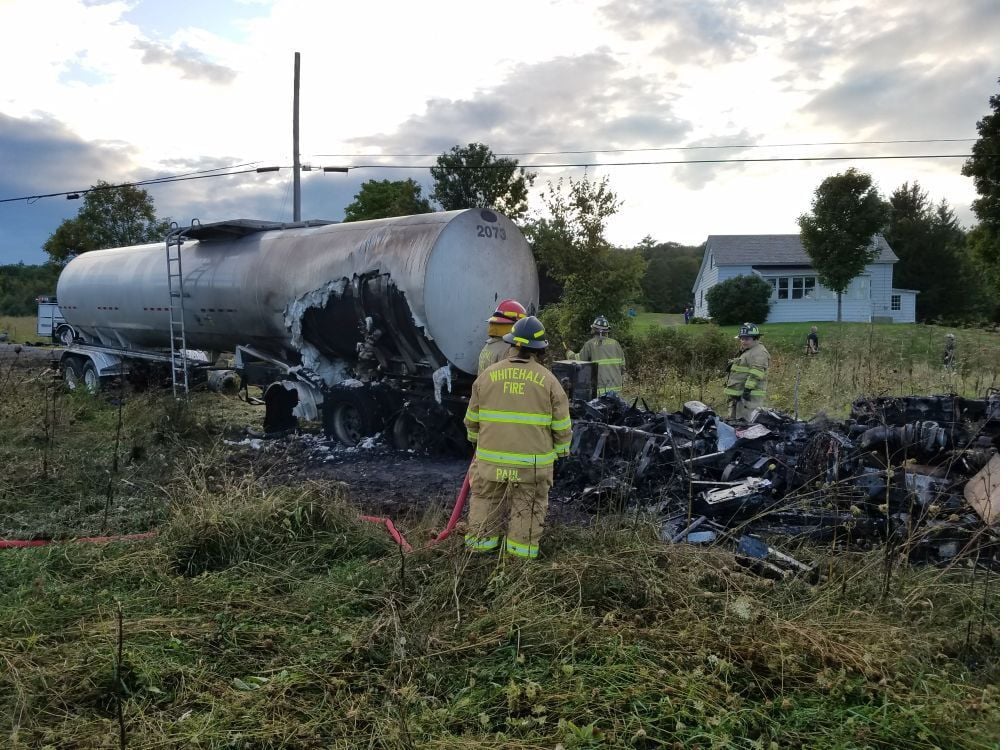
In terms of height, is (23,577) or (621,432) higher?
(621,432)

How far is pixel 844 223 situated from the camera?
104 feet

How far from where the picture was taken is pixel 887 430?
21.1ft

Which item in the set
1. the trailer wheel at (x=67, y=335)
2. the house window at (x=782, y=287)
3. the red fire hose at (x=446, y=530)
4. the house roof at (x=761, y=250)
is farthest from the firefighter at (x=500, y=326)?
the house window at (x=782, y=287)

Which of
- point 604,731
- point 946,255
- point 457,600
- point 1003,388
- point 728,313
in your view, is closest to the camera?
point 1003,388

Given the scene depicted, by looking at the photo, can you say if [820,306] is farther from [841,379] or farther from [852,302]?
[841,379]

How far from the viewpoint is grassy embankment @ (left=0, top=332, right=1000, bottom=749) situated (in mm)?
3047

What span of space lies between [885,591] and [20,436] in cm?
920

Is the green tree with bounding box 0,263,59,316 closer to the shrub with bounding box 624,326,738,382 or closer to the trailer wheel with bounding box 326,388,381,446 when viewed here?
the shrub with bounding box 624,326,738,382

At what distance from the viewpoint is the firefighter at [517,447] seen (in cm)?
470

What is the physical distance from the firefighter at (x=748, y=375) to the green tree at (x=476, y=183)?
1046 inches

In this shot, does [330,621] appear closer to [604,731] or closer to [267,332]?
[604,731]

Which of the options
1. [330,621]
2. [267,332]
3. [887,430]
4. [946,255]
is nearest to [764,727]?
[330,621]

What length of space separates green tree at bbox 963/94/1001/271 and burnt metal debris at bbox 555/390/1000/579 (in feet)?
65.9

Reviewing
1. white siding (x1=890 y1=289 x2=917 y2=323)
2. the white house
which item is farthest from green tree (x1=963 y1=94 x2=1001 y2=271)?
white siding (x1=890 y1=289 x2=917 y2=323)
